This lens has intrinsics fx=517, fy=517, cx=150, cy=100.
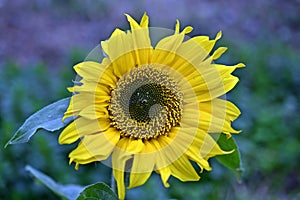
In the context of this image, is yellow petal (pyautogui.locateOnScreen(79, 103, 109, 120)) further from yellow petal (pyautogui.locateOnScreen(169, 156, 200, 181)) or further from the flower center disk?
yellow petal (pyautogui.locateOnScreen(169, 156, 200, 181))

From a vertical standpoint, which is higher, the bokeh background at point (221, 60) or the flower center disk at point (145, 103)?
the flower center disk at point (145, 103)

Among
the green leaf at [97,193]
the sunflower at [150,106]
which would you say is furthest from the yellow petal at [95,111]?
the green leaf at [97,193]

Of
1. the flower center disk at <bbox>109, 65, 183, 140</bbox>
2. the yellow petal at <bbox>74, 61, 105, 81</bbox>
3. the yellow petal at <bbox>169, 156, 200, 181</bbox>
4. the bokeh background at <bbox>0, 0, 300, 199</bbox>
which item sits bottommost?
the bokeh background at <bbox>0, 0, 300, 199</bbox>

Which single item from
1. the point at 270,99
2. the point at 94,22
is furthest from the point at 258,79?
the point at 94,22

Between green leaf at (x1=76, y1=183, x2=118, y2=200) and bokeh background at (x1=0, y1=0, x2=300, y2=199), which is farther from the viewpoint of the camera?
bokeh background at (x1=0, y1=0, x2=300, y2=199)

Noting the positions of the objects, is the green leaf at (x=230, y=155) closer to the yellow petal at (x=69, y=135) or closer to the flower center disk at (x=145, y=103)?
the flower center disk at (x=145, y=103)

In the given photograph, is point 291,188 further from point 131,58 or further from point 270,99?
Result: point 131,58

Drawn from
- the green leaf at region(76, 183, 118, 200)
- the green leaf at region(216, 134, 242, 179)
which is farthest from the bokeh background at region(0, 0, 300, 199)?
the green leaf at region(216, 134, 242, 179)
